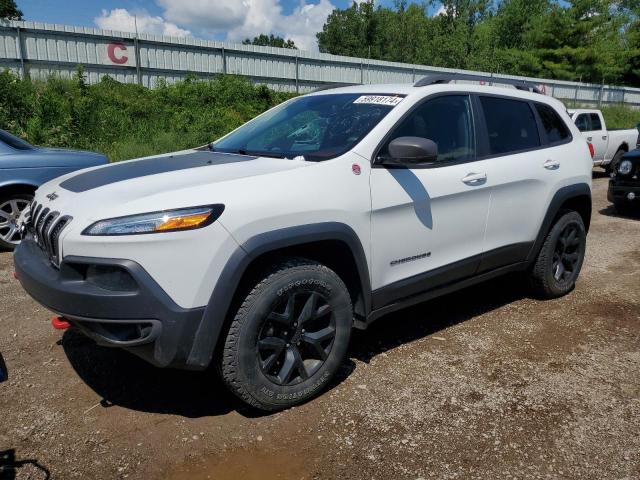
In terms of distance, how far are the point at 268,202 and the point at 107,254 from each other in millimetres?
788

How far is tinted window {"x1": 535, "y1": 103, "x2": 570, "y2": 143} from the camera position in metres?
4.54

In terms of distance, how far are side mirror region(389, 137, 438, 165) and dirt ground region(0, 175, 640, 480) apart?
1347 millimetres

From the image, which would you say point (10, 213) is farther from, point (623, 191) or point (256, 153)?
point (623, 191)

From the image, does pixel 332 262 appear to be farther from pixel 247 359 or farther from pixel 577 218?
pixel 577 218

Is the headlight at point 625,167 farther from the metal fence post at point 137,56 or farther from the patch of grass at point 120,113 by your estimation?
the metal fence post at point 137,56

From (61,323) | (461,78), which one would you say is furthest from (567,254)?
(61,323)

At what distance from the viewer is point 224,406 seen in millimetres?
3080

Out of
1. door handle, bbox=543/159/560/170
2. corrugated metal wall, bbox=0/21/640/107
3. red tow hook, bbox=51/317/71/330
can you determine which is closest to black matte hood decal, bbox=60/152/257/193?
red tow hook, bbox=51/317/71/330

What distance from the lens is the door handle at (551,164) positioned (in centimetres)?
434

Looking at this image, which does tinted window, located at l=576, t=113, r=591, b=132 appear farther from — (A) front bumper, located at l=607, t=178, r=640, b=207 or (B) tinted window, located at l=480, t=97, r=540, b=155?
(B) tinted window, located at l=480, t=97, r=540, b=155

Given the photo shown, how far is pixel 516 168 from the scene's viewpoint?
4070mm

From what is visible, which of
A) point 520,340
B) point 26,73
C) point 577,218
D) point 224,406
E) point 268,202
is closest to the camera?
point 268,202

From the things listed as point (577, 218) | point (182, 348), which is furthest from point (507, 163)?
point (182, 348)

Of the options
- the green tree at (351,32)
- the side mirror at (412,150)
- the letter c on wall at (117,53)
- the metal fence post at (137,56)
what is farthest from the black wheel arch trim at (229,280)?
the green tree at (351,32)
